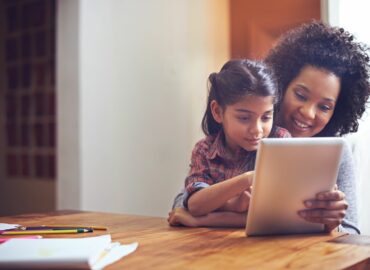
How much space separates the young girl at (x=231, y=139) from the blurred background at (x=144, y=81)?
653 mm

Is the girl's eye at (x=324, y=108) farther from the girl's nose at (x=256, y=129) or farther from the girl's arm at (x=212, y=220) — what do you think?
the girl's arm at (x=212, y=220)

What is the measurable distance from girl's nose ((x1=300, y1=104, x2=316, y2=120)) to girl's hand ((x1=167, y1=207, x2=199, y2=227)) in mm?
461

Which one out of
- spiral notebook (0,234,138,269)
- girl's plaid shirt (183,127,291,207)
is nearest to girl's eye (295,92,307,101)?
girl's plaid shirt (183,127,291,207)

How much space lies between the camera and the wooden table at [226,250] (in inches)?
32.4

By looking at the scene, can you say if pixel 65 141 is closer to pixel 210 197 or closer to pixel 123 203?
pixel 123 203

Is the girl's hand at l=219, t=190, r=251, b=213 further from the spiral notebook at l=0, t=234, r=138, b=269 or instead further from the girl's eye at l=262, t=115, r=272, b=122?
the spiral notebook at l=0, t=234, r=138, b=269

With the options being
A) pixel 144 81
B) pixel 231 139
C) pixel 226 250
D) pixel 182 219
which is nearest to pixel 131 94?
pixel 144 81

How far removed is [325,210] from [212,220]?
26 cm

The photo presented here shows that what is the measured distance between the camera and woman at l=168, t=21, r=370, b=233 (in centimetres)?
152

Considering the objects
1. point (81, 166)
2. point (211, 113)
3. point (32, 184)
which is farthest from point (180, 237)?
point (32, 184)

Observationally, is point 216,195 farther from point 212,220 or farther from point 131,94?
point 131,94

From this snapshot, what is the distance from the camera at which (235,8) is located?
2553 mm

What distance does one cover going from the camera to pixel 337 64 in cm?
158

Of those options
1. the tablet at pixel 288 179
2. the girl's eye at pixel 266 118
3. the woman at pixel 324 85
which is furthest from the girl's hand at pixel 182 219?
the woman at pixel 324 85
